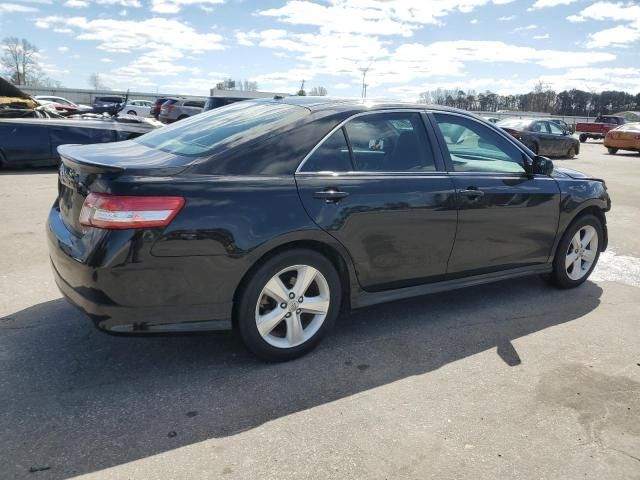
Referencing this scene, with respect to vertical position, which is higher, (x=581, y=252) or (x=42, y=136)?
(x=42, y=136)

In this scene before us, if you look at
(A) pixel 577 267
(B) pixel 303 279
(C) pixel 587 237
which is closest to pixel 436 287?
(B) pixel 303 279

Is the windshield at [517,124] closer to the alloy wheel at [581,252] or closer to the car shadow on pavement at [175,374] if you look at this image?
→ the alloy wheel at [581,252]

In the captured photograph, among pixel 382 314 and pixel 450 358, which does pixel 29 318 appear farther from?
pixel 450 358

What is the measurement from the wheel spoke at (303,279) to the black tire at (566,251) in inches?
106

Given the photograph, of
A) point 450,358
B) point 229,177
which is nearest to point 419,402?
point 450,358

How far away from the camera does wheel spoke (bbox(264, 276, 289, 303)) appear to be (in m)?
3.20

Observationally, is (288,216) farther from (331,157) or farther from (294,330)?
(294,330)

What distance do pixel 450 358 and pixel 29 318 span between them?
9.79ft

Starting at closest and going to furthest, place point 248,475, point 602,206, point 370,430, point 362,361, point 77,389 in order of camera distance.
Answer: point 248,475 → point 370,430 → point 77,389 → point 362,361 → point 602,206

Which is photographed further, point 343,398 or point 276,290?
point 276,290

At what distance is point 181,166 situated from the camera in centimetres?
298

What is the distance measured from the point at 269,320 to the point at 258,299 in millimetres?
178

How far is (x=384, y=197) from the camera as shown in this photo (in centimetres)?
356

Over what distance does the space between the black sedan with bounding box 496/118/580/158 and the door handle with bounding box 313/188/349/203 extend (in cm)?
1702
